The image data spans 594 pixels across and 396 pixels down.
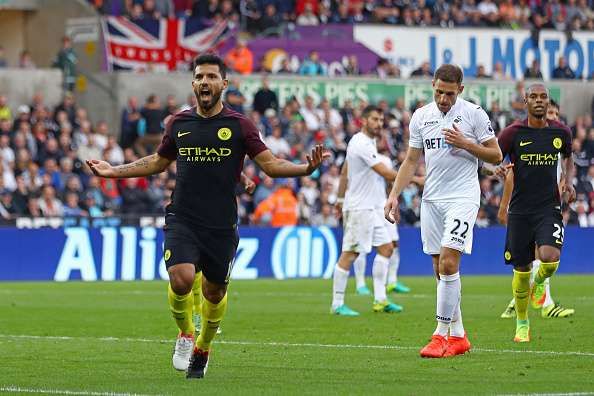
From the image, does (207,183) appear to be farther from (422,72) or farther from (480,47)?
(480,47)

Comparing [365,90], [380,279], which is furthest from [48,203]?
[365,90]

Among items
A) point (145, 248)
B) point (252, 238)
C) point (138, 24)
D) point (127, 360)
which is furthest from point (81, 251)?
point (127, 360)

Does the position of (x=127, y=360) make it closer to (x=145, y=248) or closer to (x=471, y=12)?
(x=145, y=248)

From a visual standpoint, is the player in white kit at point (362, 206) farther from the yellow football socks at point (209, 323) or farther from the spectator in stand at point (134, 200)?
the spectator in stand at point (134, 200)

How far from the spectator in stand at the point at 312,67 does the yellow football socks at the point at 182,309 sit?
25.4m

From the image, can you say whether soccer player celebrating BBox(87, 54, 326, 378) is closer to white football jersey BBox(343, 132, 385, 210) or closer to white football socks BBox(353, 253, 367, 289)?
white football jersey BBox(343, 132, 385, 210)

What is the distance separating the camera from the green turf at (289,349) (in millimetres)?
11023

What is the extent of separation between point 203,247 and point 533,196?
5.04 meters

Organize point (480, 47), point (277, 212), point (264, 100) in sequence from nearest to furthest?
point (277, 212) < point (264, 100) < point (480, 47)

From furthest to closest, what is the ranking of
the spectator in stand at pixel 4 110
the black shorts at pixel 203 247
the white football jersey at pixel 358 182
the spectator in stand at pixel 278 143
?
the spectator in stand at pixel 278 143 → the spectator in stand at pixel 4 110 → the white football jersey at pixel 358 182 → the black shorts at pixel 203 247

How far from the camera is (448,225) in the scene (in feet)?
43.7

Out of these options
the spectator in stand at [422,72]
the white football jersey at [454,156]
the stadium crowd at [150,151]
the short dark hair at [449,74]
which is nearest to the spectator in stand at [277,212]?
the stadium crowd at [150,151]

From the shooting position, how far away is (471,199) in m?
13.5

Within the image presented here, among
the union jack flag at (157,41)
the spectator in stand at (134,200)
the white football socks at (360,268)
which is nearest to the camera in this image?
the white football socks at (360,268)
